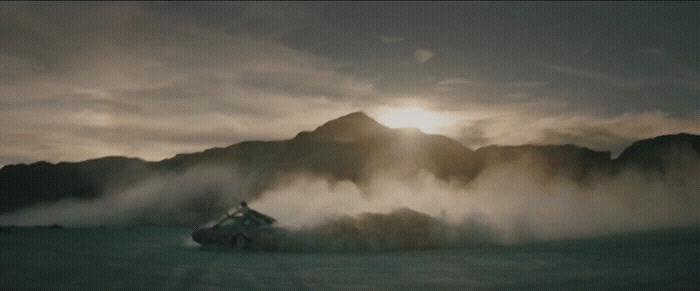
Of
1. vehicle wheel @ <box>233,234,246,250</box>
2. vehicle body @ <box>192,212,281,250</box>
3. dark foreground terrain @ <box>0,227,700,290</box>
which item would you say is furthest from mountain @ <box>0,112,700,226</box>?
dark foreground terrain @ <box>0,227,700,290</box>

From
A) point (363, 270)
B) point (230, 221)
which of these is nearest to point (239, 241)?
point (230, 221)

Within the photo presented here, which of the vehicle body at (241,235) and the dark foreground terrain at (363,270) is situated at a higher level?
the vehicle body at (241,235)

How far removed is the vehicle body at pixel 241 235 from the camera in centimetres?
2170

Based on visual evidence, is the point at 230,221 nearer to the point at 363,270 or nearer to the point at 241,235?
the point at 241,235

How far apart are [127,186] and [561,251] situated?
13023cm

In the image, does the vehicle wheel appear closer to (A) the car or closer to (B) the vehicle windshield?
(A) the car

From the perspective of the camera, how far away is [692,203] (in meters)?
60.4

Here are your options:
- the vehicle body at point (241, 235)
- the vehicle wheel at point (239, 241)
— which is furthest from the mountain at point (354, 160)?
the vehicle wheel at point (239, 241)

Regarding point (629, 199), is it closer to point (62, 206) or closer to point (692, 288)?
point (692, 288)

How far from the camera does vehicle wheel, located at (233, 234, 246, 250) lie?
70.9 ft

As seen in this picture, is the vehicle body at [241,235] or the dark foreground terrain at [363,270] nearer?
the dark foreground terrain at [363,270]

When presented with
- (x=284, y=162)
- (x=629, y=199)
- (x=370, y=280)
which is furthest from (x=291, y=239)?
(x=284, y=162)

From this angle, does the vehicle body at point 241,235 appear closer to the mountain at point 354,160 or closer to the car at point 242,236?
the car at point 242,236

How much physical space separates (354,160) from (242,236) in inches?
3845
